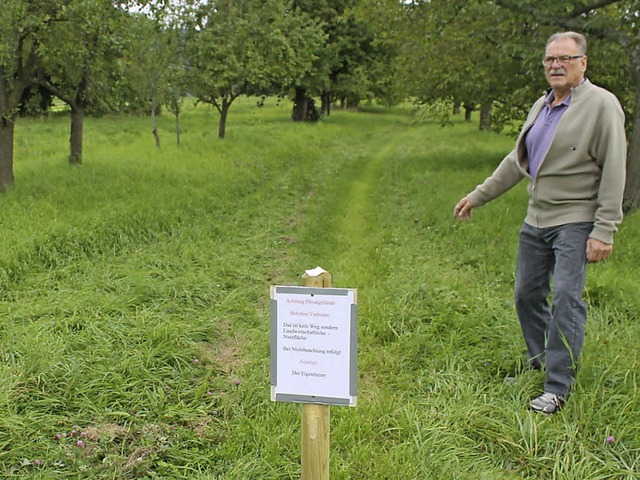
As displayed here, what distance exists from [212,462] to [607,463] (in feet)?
7.20

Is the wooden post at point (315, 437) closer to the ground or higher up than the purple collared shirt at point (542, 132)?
closer to the ground

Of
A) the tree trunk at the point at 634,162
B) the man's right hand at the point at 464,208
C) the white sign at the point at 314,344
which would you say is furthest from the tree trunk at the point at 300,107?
the white sign at the point at 314,344

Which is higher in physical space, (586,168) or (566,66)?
(566,66)

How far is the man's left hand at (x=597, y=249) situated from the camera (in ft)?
10.5

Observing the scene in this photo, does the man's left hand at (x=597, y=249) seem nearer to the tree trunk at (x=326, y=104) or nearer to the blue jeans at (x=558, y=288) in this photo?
the blue jeans at (x=558, y=288)

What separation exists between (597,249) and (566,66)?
44.3 inches

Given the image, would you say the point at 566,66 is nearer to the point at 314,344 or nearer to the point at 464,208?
the point at 464,208

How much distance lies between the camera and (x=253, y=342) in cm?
462

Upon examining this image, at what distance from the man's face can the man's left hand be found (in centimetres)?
98

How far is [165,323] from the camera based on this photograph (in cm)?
468

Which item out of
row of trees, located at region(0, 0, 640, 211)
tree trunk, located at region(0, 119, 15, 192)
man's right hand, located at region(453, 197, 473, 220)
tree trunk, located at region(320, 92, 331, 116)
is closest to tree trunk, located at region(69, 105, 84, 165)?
row of trees, located at region(0, 0, 640, 211)

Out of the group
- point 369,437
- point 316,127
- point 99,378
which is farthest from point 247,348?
point 316,127

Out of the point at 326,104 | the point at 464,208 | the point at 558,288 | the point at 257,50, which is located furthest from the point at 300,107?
the point at 558,288

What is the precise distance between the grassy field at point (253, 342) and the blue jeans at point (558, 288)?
18 centimetres
